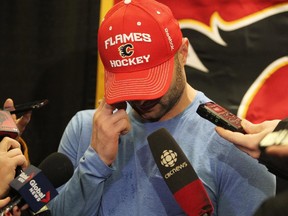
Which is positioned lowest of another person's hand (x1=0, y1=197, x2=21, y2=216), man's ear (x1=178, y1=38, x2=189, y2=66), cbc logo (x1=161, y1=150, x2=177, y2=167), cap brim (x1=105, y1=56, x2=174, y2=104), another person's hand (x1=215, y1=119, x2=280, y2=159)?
another person's hand (x1=0, y1=197, x2=21, y2=216)

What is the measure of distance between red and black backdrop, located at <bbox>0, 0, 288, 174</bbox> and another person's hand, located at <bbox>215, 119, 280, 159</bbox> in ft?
2.12

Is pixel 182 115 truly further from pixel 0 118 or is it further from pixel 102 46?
pixel 0 118

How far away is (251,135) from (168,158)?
0.57 ft

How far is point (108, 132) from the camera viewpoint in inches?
48.4

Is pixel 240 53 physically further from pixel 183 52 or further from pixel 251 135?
pixel 251 135

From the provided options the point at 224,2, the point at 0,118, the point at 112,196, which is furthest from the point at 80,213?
the point at 224,2

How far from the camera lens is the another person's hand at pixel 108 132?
4.04ft

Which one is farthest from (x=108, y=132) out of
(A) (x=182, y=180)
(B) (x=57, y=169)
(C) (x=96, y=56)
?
(C) (x=96, y=56)

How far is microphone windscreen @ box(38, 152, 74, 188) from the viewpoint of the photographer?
45.9 inches

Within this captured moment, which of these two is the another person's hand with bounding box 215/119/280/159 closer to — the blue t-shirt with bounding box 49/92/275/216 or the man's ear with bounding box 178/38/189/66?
the blue t-shirt with bounding box 49/92/275/216

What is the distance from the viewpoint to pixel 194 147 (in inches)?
51.3

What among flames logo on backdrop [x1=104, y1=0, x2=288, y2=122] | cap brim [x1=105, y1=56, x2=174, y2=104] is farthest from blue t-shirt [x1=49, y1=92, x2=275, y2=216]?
A: flames logo on backdrop [x1=104, y1=0, x2=288, y2=122]

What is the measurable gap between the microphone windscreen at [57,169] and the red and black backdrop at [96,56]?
64 centimetres

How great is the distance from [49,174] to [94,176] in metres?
0.13
